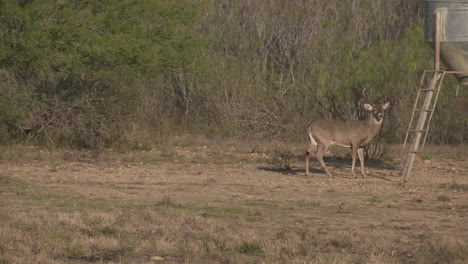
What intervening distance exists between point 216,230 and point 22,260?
279cm

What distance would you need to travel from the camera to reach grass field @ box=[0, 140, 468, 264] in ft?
30.4

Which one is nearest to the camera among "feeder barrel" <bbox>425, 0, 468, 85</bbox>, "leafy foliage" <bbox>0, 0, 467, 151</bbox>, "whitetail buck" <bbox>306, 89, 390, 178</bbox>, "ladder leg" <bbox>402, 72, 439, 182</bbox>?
"feeder barrel" <bbox>425, 0, 468, 85</bbox>

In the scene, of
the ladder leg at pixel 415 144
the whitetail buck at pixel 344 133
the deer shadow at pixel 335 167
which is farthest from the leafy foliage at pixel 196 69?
the ladder leg at pixel 415 144

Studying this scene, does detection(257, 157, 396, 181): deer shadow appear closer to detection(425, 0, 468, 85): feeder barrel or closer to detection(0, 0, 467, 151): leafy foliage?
detection(0, 0, 467, 151): leafy foliage

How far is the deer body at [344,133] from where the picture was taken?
17281 mm

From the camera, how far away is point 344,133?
686 inches

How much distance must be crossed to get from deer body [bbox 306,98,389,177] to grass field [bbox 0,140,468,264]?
0.63 meters

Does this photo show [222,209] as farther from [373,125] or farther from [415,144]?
[373,125]

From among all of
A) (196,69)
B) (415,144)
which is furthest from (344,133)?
(196,69)

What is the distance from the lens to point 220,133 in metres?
25.6

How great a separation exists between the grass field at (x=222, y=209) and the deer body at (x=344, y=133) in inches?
24.8

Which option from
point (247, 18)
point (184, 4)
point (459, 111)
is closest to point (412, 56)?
point (459, 111)

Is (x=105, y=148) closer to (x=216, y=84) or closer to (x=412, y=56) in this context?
(x=216, y=84)

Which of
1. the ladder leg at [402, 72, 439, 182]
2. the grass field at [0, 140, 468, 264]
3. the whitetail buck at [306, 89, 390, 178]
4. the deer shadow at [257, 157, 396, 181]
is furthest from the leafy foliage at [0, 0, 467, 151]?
the ladder leg at [402, 72, 439, 182]
